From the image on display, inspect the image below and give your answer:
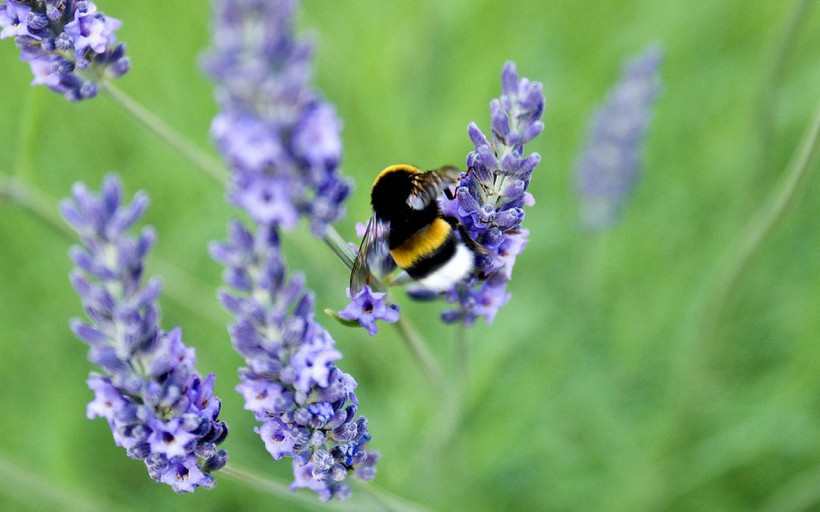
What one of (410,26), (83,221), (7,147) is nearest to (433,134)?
(410,26)

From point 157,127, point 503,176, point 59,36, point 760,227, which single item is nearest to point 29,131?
point 157,127

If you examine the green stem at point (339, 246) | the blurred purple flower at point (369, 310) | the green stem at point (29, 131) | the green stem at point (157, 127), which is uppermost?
the green stem at point (29, 131)

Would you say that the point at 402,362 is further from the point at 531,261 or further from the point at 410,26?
the point at 410,26

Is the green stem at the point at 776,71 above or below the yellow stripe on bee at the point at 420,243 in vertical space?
above

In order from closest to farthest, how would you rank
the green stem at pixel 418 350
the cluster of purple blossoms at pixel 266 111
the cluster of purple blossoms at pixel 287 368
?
the cluster of purple blossoms at pixel 266 111, the cluster of purple blossoms at pixel 287 368, the green stem at pixel 418 350

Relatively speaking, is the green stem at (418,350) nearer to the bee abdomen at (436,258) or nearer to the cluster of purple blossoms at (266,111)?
the bee abdomen at (436,258)

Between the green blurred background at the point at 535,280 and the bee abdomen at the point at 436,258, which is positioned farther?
the green blurred background at the point at 535,280

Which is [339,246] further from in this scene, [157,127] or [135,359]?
[157,127]

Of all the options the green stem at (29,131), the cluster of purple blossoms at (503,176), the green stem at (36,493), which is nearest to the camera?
the cluster of purple blossoms at (503,176)

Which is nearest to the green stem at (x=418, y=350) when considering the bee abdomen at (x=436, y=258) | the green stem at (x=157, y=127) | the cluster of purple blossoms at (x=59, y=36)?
the bee abdomen at (x=436, y=258)
